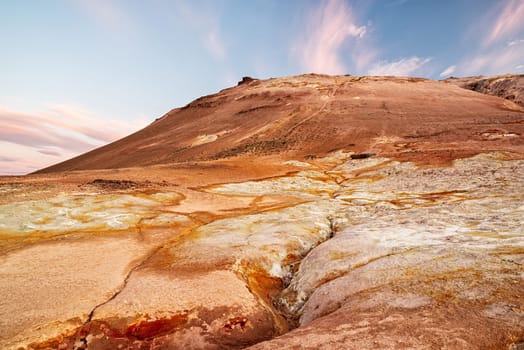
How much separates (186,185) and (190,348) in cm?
2560

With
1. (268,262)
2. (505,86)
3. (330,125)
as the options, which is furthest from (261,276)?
(505,86)

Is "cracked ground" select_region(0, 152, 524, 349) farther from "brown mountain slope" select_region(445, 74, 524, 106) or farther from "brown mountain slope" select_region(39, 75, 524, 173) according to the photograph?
"brown mountain slope" select_region(445, 74, 524, 106)

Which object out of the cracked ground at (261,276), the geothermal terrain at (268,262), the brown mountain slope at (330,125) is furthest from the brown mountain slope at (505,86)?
the cracked ground at (261,276)

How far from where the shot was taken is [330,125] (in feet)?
243

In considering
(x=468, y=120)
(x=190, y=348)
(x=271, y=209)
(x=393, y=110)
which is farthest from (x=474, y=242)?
(x=393, y=110)

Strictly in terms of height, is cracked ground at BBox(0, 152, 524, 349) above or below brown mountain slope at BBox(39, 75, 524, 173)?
below

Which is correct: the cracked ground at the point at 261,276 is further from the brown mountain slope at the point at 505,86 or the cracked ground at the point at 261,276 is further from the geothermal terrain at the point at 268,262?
the brown mountain slope at the point at 505,86

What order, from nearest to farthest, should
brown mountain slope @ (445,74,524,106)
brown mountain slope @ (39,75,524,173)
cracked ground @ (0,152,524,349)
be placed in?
cracked ground @ (0,152,524,349)
brown mountain slope @ (39,75,524,173)
brown mountain slope @ (445,74,524,106)

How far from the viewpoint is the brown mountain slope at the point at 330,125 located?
182ft

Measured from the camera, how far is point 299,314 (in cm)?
918

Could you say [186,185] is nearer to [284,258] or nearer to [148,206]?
[148,206]

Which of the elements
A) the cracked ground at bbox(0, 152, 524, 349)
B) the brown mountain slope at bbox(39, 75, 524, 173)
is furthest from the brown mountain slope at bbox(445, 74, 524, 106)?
the cracked ground at bbox(0, 152, 524, 349)

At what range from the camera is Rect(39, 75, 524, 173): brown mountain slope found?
5556cm

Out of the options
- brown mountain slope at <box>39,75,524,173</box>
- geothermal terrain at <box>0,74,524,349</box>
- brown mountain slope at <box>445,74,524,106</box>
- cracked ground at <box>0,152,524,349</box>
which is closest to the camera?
cracked ground at <box>0,152,524,349</box>
